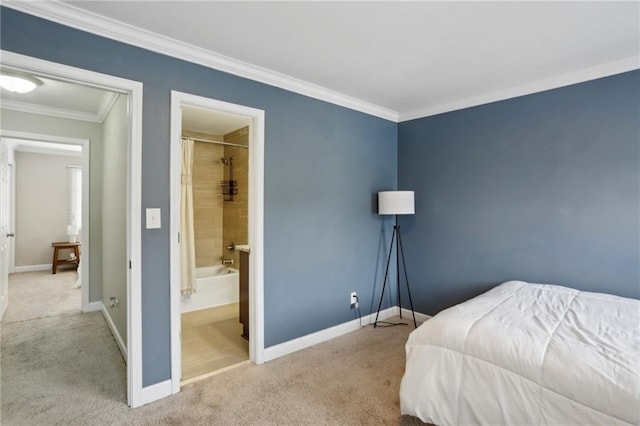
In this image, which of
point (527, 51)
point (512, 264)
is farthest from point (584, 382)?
point (527, 51)

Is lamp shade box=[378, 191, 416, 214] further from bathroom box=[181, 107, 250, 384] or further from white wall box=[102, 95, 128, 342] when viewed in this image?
white wall box=[102, 95, 128, 342]

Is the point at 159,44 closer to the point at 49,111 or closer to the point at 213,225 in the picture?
the point at 49,111

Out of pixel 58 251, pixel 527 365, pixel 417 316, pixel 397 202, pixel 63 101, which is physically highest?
pixel 63 101

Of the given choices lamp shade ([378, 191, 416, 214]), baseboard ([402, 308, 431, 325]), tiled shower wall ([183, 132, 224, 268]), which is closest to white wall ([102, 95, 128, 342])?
tiled shower wall ([183, 132, 224, 268])

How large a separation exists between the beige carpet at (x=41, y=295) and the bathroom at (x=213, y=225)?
1599 mm

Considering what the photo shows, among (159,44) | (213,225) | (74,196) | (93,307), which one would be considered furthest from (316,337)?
(74,196)

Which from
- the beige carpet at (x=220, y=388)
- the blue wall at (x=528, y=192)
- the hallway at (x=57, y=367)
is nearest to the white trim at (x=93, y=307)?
the hallway at (x=57, y=367)

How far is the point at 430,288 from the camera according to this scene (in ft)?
12.3

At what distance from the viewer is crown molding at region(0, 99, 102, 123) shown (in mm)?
3650

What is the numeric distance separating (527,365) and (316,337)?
201 cm

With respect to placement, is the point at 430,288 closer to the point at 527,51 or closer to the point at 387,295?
the point at 387,295

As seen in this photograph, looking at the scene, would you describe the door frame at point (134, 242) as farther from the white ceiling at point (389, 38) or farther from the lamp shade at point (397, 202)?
the lamp shade at point (397, 202)

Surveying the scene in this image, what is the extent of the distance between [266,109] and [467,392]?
2460 mm

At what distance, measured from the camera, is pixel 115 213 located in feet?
10.8
